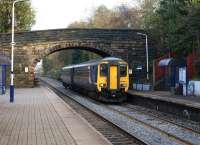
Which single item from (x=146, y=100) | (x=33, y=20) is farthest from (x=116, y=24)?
(x=146, y=100)

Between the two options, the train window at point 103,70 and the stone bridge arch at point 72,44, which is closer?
the train window at point 103,70

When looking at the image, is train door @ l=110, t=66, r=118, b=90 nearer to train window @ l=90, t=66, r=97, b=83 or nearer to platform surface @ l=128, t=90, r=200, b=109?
train window @ l=90, t=66, r=97, b=83

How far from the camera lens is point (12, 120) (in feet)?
56.6

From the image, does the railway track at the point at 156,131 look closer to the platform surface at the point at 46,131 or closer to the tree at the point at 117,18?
the platform surface at the point at 46,131

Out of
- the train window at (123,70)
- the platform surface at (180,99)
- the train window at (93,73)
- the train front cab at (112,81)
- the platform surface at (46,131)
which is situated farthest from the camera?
the train window at (93,73)

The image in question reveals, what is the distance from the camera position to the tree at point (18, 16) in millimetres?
59719

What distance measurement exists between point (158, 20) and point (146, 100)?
650 inches

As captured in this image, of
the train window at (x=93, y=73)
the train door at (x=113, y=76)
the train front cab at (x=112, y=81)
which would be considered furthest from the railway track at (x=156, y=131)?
the train window at (x=93, y=73)

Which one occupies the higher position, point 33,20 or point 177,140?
point 33,20

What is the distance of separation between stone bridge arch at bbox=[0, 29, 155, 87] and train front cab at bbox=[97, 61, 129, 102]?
20.0 meters

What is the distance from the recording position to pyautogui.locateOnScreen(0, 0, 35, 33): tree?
59.7 meters

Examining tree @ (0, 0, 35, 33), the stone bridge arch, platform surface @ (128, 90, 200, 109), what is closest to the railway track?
platform surface @ (128, 90, 200, 109)

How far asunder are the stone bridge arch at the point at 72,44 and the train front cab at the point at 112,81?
2000cm

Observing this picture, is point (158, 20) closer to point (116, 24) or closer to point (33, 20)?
point (33, 20)
